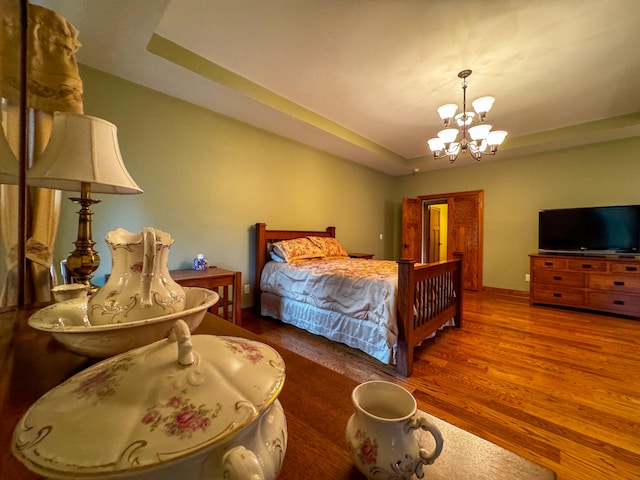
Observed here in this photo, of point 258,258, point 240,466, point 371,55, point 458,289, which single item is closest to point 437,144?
point 371,55

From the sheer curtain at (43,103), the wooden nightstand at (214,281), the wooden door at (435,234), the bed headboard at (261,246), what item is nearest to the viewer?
the sheer curtain at (43,103)

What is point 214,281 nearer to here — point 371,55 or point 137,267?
point 137,267

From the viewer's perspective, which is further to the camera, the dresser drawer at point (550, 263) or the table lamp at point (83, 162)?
the dresser drawer at point (550, 263)

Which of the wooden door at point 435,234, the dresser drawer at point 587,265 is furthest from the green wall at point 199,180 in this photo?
the wooden door at point 435,234

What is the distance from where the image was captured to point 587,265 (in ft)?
10.8

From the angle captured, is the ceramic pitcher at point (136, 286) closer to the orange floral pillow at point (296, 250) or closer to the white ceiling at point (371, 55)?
the white ceiling at point (371, 55)

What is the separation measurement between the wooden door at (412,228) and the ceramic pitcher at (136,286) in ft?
15.3

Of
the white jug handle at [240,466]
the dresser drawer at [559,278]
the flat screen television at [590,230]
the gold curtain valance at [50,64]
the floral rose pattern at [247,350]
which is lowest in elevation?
the dresser drawer at [559,278]

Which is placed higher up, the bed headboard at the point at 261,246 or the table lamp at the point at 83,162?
the table lamp at the point at 83,162

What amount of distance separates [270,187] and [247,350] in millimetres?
3126

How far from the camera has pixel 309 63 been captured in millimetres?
2186

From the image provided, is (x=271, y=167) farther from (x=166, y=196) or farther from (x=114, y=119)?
(x=114, y=119)

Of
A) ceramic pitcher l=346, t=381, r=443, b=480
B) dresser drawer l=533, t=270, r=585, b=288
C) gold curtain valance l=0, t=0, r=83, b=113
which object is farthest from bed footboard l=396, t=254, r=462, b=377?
gold curtain valance l=0, t=0, r=83, b=113

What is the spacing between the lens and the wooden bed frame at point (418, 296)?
6.23 feet
